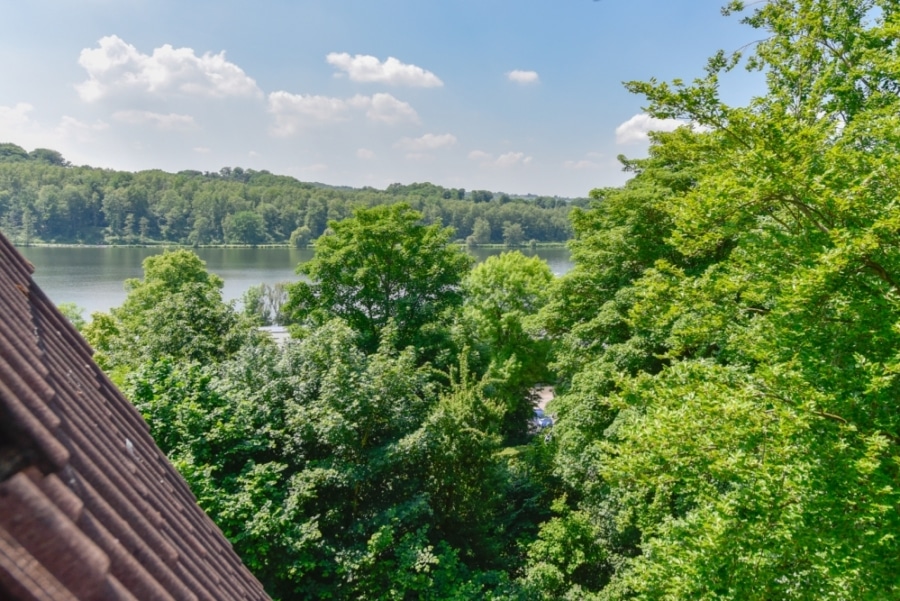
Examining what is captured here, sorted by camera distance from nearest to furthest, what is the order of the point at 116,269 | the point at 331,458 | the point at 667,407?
the point at 667,407, the point at 331,458, the point at 116,269

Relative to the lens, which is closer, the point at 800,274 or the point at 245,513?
the point at 800,274

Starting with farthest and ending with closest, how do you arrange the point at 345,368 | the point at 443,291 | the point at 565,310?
the point at 443,291 < the point at 565,310 < the point at 345,368

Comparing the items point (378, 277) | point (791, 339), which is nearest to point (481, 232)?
point (378, 277)

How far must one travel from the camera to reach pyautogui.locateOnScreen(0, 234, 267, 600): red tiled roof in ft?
2.54

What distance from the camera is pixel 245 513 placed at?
7.35 meters

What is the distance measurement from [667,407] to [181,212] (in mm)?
96839

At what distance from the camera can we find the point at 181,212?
87.3 meters

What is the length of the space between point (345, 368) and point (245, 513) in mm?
2748

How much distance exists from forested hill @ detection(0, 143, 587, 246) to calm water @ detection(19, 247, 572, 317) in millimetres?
6446

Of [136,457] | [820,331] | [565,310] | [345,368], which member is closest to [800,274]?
[820,331]

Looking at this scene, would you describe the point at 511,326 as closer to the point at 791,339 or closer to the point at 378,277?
the point at 378,277

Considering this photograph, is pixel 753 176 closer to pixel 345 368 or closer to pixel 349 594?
pixel 345 368

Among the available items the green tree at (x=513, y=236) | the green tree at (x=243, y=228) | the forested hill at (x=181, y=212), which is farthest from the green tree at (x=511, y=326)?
the green tree at (x=243, y=228)

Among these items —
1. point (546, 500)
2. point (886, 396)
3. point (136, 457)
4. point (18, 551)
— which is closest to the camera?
point (18, 551)
